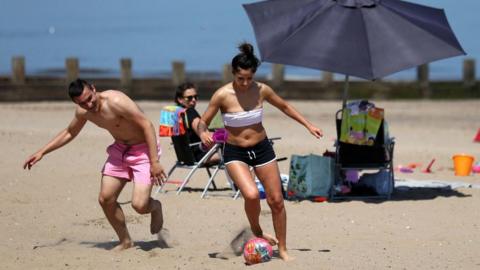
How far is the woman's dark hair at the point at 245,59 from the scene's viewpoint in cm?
736

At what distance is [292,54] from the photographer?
10.3m

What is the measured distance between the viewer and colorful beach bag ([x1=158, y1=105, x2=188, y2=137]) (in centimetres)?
1098

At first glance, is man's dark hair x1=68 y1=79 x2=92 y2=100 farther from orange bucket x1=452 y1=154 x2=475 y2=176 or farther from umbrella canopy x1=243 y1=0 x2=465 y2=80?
orange bucket x1=452 y1=154 x2=475 y2=176

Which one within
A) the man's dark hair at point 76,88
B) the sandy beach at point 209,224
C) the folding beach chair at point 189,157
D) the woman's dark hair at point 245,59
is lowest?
the sandy beach at point 209,224

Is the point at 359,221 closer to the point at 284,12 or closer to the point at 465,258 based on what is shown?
the point at 465,258

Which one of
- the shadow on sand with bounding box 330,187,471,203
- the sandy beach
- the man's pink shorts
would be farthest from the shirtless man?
the shadow on sand with bounding box 330,187,471,203

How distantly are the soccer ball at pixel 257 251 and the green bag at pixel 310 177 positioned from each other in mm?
3231

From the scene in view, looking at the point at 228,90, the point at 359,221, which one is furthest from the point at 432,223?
the point at 228,90

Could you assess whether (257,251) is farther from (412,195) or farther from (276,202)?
(412,195)

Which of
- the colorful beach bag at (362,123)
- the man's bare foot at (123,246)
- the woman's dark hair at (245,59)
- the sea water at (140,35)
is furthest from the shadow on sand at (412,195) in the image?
the sea water at (140,35)

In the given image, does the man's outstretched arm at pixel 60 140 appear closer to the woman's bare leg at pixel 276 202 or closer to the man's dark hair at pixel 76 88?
the man's dark hair at pixel 76 88

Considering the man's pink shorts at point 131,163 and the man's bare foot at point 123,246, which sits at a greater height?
the man's pink shorts at point 131,163

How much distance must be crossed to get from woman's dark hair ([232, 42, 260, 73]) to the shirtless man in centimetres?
88

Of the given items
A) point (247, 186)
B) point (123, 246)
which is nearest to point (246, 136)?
point (247, 186)
